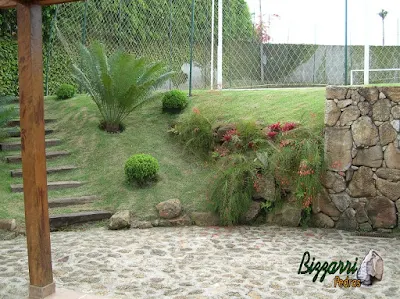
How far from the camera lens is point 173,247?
5.58 meters

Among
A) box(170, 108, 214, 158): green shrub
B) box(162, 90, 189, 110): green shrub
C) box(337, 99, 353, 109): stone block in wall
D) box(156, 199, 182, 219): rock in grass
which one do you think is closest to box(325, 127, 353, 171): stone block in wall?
box(337, 99, 353, 109): stone block in wall

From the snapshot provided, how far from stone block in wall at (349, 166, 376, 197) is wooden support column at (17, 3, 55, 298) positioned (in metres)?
4.34

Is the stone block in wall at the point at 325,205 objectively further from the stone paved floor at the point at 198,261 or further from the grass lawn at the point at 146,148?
the grass lawn at the point at 146,148

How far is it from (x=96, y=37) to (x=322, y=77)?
640cm

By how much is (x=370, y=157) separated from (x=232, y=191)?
1995mm

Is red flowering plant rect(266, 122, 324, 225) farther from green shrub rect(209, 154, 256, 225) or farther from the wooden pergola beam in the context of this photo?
the wooden pergola beam

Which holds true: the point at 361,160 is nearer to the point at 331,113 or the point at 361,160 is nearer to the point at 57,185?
the point at 331,113

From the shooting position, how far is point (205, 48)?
13.2 meters

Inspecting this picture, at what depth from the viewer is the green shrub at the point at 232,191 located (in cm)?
650

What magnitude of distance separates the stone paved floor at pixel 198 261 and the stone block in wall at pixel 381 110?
1.67 meters

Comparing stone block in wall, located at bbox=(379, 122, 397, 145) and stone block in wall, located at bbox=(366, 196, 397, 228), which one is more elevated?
stone block in wall, located at bbox=(379, 122, 397, 145)

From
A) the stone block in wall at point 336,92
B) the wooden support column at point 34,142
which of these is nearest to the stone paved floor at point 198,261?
the wooden support column at point 34,142

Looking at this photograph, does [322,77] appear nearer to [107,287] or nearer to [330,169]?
[330,169]

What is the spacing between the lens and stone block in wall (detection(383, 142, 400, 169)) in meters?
6.29
